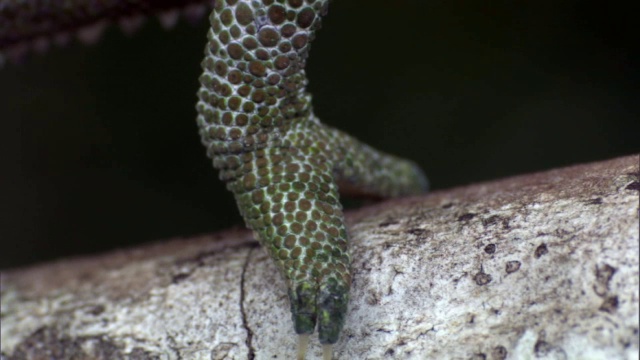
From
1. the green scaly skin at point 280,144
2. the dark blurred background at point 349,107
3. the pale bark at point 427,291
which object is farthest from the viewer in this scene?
the dark blurred background at point 349,107

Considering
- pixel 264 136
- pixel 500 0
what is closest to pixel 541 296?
pixel 264 136

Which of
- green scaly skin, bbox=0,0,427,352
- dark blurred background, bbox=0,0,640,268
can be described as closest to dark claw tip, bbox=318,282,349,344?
green scaly skin, bbox=0,0,427,352

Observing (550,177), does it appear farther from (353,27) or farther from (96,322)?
(353,27)

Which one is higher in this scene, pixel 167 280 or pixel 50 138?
pixel 50 138

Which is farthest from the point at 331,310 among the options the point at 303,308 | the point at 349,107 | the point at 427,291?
the point at 349,107

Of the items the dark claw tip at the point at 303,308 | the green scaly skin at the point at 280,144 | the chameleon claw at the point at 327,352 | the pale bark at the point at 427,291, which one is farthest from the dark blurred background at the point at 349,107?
the chameleon claw at the point at 327,352

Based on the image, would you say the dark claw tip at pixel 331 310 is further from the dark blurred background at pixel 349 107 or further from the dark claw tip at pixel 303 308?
the dark blurred background at pixel 349 107

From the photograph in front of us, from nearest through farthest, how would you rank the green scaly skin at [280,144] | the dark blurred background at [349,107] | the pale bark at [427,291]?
the pale bark at [427,291] < the green scaly skin at [280,144] < the dark blurred background at [349,107]
